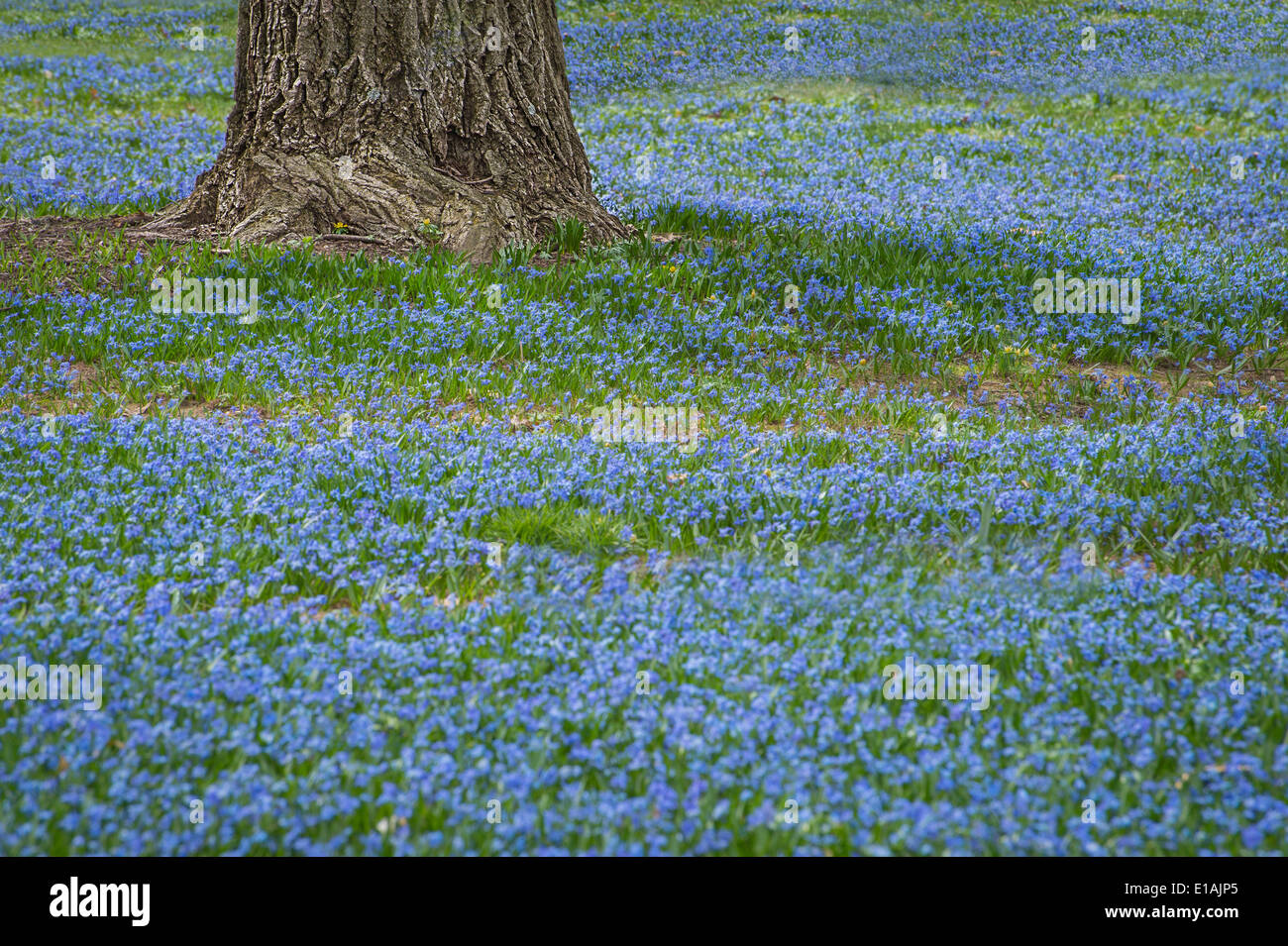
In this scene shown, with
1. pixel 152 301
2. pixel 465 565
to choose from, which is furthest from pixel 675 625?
pixel 152 301

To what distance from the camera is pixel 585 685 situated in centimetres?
319

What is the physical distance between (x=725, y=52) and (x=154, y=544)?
18.0 meters

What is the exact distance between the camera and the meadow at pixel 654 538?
273cm

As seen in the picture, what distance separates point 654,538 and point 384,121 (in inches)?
185

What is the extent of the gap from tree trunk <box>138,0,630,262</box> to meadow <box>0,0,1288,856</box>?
0.39 meters

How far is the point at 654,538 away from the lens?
4.33 m

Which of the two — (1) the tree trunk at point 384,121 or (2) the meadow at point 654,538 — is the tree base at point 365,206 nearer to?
(1) the tree trunk at point 384,121

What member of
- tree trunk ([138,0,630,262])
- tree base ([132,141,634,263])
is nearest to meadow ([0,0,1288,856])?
tree base ([132,141,634,263])

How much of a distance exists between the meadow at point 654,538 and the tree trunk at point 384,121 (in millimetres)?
391

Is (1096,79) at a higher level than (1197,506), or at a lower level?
higher

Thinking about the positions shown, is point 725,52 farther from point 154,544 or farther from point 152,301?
point 154,544

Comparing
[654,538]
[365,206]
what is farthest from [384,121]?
[654,538]

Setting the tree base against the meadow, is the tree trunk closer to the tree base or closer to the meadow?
the tree base
